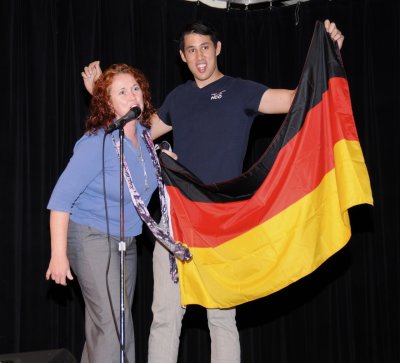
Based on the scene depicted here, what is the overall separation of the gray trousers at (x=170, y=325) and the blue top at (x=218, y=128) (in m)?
0.46

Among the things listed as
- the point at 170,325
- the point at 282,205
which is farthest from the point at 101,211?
the point at 282,205

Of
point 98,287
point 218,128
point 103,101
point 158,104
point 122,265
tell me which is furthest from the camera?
point 158,104

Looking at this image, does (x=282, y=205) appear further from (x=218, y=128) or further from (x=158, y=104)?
(x=158, y=104)

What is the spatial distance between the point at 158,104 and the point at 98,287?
6.16 feet

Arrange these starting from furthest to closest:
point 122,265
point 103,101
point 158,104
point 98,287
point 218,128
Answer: point 158,104
point 218,128
point 103,101
point 98,287
point 122,265

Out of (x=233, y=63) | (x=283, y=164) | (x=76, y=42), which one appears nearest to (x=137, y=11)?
(x=76, y=42)

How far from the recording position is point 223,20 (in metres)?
4.61

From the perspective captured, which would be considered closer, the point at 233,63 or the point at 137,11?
the point at 137,11

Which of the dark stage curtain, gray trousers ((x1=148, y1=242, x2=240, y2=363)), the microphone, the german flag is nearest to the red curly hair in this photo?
the microphone

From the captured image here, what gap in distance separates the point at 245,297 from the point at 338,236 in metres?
0.52

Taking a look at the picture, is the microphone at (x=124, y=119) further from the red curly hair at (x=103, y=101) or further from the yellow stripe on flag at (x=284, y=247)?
the yellow stripe on flag at (x=284, y=247)

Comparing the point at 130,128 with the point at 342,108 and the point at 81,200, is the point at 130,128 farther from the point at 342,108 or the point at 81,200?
the point at 342,108

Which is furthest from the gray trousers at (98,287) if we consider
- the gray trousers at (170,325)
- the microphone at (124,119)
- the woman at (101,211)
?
the microphone at (124,119)

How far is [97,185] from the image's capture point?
2.68 metres
